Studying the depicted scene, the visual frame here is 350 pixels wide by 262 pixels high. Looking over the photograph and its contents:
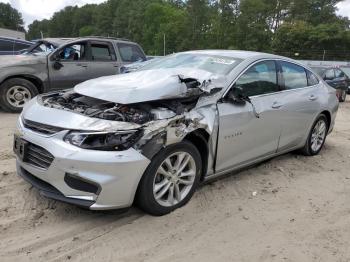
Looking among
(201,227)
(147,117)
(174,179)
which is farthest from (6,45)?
(201,227)

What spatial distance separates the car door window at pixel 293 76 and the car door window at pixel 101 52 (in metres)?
5.50

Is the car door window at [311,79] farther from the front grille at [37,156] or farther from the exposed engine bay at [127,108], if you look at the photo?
the front grille at [37,156]

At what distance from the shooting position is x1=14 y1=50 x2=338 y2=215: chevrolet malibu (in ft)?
11.9

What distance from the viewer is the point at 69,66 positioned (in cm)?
955

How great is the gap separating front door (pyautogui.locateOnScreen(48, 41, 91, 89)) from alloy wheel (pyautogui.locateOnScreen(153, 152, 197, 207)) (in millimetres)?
5984

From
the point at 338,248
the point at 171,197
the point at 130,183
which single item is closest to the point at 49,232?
the point at 130,183

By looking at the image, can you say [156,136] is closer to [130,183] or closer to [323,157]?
[130,183]

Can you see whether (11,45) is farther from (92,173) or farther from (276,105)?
(92,173)

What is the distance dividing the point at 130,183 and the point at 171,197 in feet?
2.02

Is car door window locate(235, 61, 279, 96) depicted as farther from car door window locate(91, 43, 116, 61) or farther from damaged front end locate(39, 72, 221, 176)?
car door window locate(91, 43, 116, 61)

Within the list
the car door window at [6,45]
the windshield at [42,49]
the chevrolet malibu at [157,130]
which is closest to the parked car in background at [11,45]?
the car door window at [6,45]

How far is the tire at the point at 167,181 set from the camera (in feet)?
12.5

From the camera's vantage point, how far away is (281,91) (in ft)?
17.8

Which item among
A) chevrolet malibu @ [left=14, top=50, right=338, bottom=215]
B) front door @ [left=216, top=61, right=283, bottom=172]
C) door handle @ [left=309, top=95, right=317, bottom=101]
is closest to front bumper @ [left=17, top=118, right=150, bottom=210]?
chevrolet malibu @ [left=14, top=50, right=338, bottom=215]
